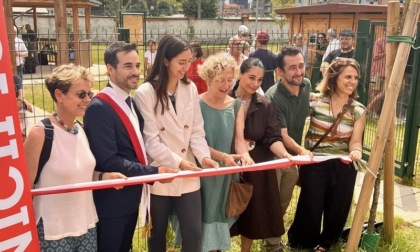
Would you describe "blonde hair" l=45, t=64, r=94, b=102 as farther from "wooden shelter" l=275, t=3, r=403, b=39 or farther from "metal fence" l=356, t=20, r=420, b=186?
"wooden shelter" l=275, t=3, r=403, b=39

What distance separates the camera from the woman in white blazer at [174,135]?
9.92 ft

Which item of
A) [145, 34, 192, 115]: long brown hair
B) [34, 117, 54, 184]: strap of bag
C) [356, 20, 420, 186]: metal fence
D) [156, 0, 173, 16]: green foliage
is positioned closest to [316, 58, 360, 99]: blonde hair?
[145, 34, 192, 115]: long brown hair

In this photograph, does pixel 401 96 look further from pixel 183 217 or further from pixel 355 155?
pixel 183 217

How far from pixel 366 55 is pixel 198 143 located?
2979 mm

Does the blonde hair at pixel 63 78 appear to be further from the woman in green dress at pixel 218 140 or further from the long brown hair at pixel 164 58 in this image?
the woman in green dress at pixel 218 140

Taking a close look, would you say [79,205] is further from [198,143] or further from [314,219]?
[314,219]

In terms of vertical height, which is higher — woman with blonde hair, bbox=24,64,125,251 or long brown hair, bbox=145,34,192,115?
long brown hair, bbox=145,34,192,115

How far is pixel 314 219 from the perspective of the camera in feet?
12.8

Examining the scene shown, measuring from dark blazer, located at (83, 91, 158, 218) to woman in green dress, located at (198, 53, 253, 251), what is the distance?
2.35 ft

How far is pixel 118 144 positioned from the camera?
2771 millimetres

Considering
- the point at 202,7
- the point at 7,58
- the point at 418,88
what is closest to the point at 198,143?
the point at 7,58

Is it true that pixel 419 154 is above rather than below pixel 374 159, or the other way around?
below

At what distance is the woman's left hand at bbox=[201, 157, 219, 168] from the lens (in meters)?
3.15

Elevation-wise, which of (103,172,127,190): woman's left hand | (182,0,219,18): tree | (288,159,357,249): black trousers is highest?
(182,0,219,18): tree
